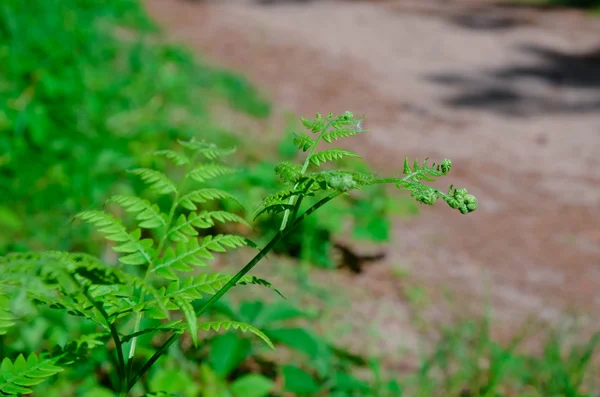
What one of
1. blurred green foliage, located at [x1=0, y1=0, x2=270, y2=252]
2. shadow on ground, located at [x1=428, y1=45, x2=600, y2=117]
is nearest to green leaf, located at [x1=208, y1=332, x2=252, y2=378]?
blurred green foliage, located at [x1=0, y1=0, x2=270, y2=252]

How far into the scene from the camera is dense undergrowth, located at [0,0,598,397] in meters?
1.05

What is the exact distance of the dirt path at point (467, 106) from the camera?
363 centimetres

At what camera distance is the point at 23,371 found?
0.99 metres

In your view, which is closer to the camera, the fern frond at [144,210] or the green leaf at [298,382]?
the fern frond at [144,210]

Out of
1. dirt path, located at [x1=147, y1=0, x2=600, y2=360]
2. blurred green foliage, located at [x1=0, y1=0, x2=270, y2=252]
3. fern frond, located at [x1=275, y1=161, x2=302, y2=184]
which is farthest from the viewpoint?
dirt path, located at [x1=147, y1=0, x2=600, y2=360]

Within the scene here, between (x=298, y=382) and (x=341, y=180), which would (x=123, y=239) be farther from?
(x=298, y=382)

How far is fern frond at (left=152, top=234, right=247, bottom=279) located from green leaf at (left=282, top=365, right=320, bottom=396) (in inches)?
43.1

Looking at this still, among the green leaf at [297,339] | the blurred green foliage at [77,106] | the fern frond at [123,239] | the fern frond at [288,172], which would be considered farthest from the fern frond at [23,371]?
the green leaf at [297,339]

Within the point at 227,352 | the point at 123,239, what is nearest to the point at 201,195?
the point at 123,239

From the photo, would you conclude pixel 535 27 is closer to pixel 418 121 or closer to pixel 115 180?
pixel 418 121

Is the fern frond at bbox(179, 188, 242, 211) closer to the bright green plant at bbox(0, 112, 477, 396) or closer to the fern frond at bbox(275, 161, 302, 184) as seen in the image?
the bright green plant at bbox(0, 112, 477, 396)

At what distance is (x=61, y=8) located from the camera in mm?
5219

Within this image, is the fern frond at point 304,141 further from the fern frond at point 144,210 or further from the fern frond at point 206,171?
the fern frond at point 144,210

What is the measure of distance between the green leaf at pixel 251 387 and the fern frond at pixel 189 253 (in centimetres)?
103
